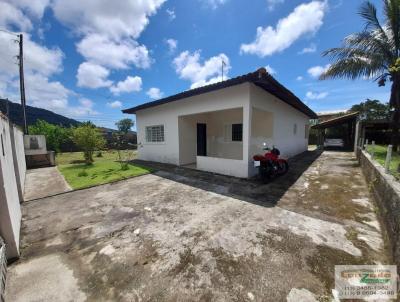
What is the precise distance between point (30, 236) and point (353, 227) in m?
5.71

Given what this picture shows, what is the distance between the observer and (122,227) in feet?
11.5

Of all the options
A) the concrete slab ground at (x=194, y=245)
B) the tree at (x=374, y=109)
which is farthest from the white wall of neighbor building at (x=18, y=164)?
the tree at (x=374, y=109)

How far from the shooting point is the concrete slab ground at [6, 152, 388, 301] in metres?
2.11

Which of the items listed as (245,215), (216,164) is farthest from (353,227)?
(216,164)

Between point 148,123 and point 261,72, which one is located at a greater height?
point 261,72

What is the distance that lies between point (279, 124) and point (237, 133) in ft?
6.91

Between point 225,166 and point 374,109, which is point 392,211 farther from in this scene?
point 374,109

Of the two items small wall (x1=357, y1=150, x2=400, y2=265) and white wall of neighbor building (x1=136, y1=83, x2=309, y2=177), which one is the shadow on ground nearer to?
white wall of neighbor building (x1=136, y1=83, x2=309, y2=177)

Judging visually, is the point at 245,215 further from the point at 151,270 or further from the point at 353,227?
the point at 151,270

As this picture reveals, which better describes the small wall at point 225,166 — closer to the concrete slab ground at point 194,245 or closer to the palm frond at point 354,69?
the concrete slab ground at point 194,245

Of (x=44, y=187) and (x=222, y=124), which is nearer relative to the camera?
(x=44, y=187)

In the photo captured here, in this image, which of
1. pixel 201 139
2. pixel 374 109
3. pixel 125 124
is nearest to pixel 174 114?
pixel 201 139

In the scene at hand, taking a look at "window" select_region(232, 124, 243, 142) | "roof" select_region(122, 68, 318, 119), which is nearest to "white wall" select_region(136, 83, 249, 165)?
"roof" select_region(122, 68, 318, 119)

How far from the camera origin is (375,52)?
28.0ft
